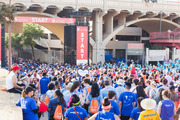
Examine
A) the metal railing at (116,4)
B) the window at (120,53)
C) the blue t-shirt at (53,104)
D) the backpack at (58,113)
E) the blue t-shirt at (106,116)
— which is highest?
the metal railing at (116,4)

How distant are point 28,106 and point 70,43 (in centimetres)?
1996

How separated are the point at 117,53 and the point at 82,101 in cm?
3277

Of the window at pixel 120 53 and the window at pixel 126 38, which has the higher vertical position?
the window at pixel 126 38

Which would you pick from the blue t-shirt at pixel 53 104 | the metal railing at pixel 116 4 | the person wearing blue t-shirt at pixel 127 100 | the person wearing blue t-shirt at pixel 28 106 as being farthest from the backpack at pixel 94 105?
the metal railing at pixel 116 4

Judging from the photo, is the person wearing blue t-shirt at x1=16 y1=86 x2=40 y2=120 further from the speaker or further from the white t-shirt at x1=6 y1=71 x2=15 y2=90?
the speaker

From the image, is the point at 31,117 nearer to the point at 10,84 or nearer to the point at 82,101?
the point at 82,101

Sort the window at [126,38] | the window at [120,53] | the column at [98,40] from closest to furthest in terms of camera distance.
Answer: the column at [98,40], the window at [120,53], the window at [126,38]

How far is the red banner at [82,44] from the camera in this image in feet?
82.7

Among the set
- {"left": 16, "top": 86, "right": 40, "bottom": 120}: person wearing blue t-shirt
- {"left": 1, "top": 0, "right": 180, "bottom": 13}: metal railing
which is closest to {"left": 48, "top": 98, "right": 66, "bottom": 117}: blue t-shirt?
{"left": 16, "top": 86, "right": 40, "bottom": 120}: person wearing blue t-shirt

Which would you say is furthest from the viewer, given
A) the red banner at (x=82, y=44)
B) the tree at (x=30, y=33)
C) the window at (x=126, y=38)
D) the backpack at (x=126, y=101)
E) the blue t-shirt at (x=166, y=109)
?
the window at (x=126, y=38)

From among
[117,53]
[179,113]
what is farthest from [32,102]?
[117,53]

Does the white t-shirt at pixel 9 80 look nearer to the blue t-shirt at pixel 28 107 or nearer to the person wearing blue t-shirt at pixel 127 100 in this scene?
the blue t-shirt at pixel 28 107

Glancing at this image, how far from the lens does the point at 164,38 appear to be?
112 ft

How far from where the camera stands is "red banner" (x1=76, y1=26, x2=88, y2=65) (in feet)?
82.7
